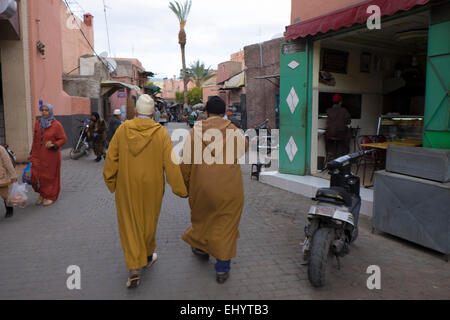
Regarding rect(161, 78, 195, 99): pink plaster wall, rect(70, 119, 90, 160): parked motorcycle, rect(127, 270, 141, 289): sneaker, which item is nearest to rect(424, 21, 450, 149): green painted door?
rect(127, 270, 141, 289): sneaker

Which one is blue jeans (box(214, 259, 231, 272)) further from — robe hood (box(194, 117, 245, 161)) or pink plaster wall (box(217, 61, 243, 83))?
pink plaster wall (box(217, 61, 243, 83))

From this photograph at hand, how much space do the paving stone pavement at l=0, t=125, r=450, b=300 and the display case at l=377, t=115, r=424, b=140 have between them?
11.6 feet

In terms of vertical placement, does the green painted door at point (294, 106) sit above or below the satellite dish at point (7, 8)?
Answer: below

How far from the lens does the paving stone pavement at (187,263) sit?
330cm

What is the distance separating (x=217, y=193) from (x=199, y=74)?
45.7 m

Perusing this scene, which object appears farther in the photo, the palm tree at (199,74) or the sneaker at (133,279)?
the palm tree at (199,74)

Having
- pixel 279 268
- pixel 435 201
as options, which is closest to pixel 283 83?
pixel 435 201

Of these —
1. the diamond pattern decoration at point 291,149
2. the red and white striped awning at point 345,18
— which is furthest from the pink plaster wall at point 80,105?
the red and white striped awning at point 345,18

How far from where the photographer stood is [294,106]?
24.8ft

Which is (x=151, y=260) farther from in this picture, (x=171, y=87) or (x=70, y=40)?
(x=171, y=87)

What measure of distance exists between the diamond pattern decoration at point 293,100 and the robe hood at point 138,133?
15.4ft

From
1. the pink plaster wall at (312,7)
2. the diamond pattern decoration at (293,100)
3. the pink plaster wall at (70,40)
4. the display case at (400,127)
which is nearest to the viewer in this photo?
the pink plaster wall at (312,7)

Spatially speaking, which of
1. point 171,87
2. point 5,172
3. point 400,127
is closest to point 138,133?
point 5,172

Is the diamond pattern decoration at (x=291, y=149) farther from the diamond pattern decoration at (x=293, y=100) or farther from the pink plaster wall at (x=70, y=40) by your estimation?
the pink plaster wall at (x=70, y=40)
